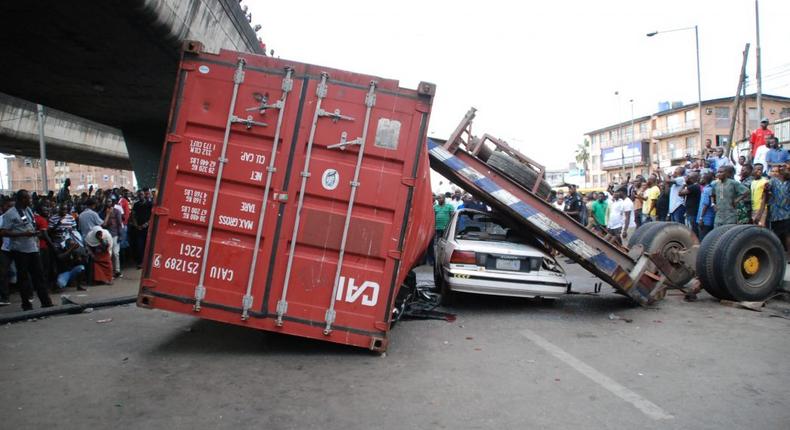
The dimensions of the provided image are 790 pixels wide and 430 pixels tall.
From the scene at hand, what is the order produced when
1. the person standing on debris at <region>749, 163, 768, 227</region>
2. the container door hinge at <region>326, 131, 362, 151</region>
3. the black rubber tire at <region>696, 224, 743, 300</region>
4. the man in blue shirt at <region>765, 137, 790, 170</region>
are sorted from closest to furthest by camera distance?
the container door hinge at <region>326, 131, 362, 151</region>, the black rubber tire at <region>696, 224, 743, 300</region>, the person standing on debris at <region>749, 163, 768, 227</region>, the man in blue shirt at <region>765, 137, 790, 170</region>

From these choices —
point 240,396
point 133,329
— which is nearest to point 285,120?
point 240,396

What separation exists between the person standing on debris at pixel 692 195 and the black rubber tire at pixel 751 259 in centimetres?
306

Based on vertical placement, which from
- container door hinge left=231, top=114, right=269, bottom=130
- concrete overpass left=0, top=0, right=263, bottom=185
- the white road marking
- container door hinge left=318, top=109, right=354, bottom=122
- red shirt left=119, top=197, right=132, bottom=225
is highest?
concrete overpass left=0, top=0, right=263, bottom=185

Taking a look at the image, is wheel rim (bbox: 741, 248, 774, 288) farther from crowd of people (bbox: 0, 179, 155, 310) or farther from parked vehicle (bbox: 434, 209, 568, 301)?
crowd of people (bbox: 0, 179, 155, 310)

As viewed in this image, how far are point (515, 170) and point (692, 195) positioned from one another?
17.1ft

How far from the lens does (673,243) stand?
344 inches

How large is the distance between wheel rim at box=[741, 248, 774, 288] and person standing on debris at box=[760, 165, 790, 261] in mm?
1515

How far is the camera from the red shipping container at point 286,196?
525cm

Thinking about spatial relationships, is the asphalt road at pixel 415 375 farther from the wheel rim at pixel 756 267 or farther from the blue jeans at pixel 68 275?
the blue jeans at pixel 68 275

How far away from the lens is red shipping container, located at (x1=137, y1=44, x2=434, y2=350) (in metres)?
5.25

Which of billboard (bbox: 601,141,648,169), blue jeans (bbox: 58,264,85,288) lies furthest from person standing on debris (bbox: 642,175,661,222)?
billboard (bbox: 601,141,648,169)

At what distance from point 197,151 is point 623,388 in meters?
4.41

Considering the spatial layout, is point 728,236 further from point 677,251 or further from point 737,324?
point 737,324

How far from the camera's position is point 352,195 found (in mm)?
5312
